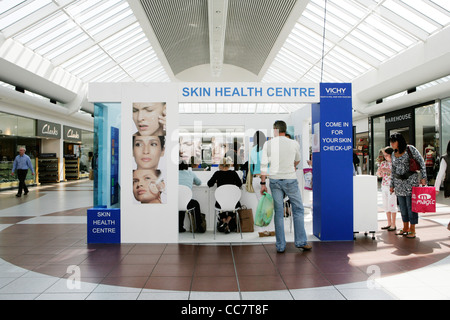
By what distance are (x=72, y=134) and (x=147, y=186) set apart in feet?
50.9

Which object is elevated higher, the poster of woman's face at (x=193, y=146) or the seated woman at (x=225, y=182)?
the poster of woman's face at (x=193, y=146)

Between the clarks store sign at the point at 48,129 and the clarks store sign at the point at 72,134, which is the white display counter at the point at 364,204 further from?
the clarks store sign at the point at 72,134

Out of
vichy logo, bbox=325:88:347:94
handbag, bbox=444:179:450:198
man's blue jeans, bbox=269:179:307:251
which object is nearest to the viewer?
man's blue jeans, bbox=269:179:307:251

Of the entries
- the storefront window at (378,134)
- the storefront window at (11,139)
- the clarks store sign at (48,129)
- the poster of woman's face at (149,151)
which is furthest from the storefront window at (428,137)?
the clarks store sign at (48,129)

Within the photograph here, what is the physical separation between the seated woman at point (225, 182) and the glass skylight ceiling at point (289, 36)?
687cm

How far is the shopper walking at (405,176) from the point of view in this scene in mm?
4773

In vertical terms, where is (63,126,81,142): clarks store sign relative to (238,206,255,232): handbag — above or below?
above

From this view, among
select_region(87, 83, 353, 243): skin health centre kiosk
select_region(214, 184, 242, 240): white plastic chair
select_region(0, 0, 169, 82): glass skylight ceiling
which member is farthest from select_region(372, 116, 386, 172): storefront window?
select_region(214, 184, 242, 240): white plastic chair

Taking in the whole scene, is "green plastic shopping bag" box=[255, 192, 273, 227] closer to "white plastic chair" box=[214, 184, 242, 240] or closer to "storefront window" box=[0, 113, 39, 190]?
"white plastic chair" box=[214, 184, 242, 240]

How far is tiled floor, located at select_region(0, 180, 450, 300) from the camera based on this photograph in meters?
2.92

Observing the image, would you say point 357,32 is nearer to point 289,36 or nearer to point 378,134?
point 289,36

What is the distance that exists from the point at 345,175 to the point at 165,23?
951 cm
